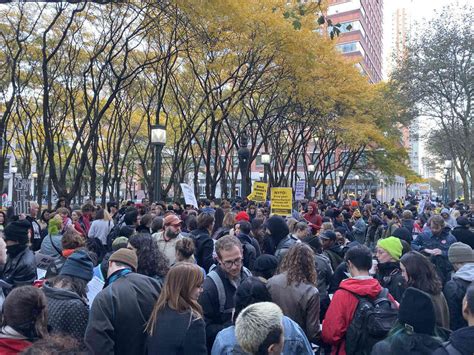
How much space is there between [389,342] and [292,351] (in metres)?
0.63

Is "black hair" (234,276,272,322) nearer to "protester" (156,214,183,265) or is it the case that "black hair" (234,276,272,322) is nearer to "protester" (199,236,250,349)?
"protester" (199,236,250,349)

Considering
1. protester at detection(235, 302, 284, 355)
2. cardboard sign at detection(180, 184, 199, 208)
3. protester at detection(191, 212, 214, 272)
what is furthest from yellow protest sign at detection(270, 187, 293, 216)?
protester at detection(235, 302, 284, 355)

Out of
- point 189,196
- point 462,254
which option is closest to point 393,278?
point 462,254

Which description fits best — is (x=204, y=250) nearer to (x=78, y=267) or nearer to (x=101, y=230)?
(x=78, y=267)

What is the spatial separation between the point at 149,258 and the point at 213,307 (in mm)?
1096

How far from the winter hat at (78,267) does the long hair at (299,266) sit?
67.3 inches

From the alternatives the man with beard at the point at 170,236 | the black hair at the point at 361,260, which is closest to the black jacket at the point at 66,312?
the black hair at the point at 361,260

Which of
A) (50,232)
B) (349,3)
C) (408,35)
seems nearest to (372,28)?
(349,3)

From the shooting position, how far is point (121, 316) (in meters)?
3.80

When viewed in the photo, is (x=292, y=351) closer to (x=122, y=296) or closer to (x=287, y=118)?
(x=122, y=296)

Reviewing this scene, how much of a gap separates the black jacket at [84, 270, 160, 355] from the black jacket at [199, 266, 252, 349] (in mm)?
484

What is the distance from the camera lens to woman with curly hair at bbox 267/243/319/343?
4.28 m

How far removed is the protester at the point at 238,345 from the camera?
3207 millimetres

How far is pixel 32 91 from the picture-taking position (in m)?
27.7
